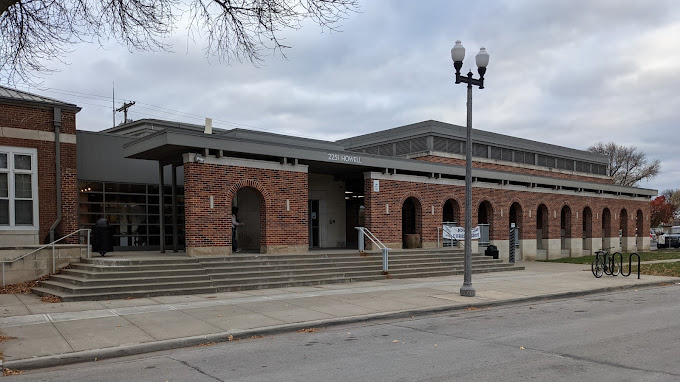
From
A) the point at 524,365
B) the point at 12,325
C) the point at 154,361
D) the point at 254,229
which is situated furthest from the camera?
the point at 254,229

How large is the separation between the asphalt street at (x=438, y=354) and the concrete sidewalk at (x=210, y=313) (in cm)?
32

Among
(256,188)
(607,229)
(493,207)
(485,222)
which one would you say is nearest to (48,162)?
(256,188)

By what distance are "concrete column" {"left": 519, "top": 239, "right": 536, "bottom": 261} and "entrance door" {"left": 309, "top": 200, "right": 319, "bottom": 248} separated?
11.4 meters

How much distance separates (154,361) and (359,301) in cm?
587

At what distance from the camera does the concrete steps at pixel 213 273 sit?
1270 centimetres

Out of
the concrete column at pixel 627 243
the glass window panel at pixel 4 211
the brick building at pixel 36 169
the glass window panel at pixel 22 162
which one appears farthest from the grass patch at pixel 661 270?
the glass window panel at pixel 4 211

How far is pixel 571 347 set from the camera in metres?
7.77

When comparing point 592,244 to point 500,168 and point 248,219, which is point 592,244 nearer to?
point 500,168

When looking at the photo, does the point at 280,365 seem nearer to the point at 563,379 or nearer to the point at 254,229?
the point at 563,379

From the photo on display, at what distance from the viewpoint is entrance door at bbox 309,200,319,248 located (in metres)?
22.9

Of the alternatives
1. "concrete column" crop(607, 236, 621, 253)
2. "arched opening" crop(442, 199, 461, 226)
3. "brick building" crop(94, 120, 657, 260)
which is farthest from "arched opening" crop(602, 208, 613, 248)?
"arched opening" crop(442, 199, 461, 226)

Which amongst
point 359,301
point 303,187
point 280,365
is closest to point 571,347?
point 280,365

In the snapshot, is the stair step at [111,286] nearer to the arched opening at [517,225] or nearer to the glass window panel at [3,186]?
the glass window panel at [3,186]

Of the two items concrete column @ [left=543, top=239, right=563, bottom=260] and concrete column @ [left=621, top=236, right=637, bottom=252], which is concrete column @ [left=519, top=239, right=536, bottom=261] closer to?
concrete column @ [left=543, top=239, right=563, bottom=260]
